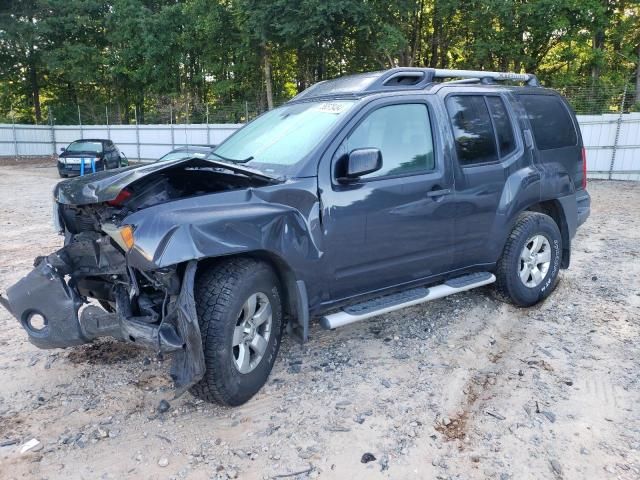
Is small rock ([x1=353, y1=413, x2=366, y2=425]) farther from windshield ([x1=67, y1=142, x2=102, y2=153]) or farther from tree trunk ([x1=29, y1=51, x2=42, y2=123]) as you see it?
tree trunk ([x1=29, y1=51, x2=42, y2=123])

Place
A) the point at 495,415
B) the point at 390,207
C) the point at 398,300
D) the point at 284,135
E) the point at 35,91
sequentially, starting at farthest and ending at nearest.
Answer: the point at 35,91
the point at 284,135
the point at 398,300
the point at 390,207
the point at 495,415

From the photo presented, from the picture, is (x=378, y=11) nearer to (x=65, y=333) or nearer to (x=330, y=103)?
(x=330, y=103)

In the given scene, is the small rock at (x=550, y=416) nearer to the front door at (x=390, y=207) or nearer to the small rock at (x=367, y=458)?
the small rock at (x=367, y=458)

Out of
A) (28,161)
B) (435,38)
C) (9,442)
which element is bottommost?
(28,161)

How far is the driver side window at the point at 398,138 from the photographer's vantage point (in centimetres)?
362

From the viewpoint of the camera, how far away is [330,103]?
3877mm

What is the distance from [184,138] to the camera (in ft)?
74.9

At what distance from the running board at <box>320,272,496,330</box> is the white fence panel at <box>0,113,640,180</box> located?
485 inches

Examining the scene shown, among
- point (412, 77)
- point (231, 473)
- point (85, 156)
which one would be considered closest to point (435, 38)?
point (85, 156)

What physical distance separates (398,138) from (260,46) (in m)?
21.7

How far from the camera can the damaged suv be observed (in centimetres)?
284

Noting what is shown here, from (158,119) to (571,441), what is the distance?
27.1 meters

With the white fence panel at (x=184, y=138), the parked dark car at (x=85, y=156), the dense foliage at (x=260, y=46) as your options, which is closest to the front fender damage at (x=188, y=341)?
the white fence panel at (x=184, y=138)

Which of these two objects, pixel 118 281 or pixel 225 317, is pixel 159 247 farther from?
pixel 118 281
